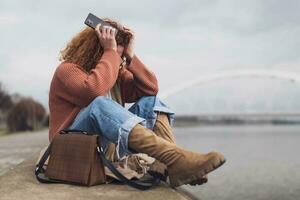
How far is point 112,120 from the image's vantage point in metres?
2.79

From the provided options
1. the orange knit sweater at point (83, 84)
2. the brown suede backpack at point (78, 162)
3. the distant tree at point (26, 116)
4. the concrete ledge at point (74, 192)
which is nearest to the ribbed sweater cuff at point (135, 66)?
the orange knit sweater at point (83, 84)

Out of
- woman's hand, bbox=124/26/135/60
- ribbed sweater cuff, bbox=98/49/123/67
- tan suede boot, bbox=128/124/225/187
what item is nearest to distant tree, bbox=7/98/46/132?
woman's hand, bbox=124/26/135/60

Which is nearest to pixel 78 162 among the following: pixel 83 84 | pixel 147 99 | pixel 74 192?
pixel 74 192

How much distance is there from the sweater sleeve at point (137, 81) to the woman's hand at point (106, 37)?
0.81ft

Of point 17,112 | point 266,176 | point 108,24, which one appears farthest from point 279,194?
point 17,112

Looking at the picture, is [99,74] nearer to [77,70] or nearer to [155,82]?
[77,70]

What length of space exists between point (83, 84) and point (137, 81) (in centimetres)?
52

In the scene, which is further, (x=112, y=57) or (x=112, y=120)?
(x=112, y=57)

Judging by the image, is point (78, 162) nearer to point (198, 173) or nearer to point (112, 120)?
point (112, 120)

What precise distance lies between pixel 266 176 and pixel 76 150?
6230 millimetres

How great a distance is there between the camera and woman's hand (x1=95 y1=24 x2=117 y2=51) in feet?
10.4

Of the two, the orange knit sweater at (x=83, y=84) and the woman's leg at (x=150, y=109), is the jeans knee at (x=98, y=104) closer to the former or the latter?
the orange knit sweater at (x=83, y=84)

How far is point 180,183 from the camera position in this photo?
2814 millimetres

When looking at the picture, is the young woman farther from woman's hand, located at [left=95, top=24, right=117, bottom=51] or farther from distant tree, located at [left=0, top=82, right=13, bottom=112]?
distant tree, located at [left=0, top=82, right=13, bottom=112]
